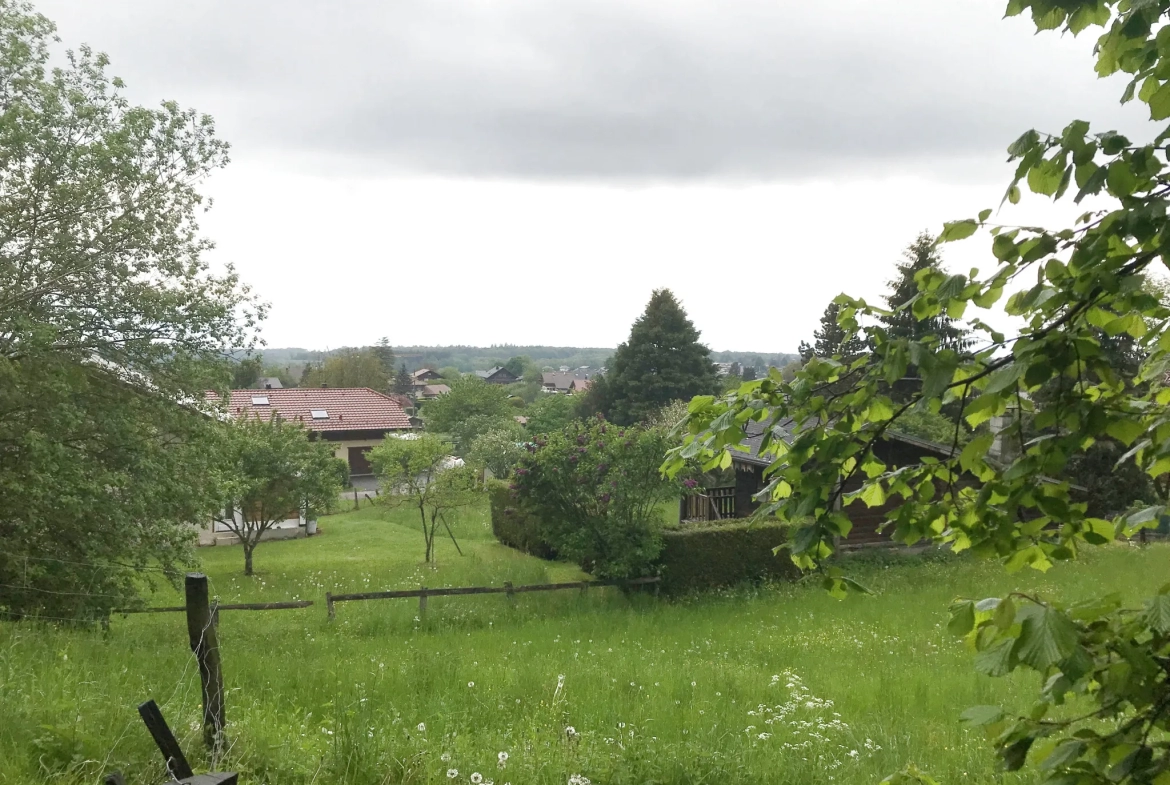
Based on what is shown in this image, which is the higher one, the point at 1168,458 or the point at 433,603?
Answer: the point at 1168,458

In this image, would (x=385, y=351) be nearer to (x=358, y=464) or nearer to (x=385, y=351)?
(x=385, y=351)

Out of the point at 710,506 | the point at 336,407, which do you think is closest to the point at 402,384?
the point at 336,407

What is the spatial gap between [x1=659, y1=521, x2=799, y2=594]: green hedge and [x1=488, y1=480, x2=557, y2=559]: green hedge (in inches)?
246

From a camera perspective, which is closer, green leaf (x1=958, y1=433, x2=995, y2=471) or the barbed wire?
green leaf (x1=958, y1=433, x2=995, y2=471)

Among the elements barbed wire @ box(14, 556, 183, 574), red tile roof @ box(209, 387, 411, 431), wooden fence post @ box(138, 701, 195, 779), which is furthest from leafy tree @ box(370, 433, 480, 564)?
red tile roof @ box(209, 387, 411, 431)

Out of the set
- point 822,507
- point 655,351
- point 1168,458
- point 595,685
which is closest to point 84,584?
point 595,685

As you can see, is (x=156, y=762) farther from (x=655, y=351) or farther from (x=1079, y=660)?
(x=655, y=351)

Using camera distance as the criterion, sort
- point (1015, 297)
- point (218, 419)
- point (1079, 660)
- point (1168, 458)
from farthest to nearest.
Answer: point (218, 419) < point (1015, 297) < point (1168, 458) < point (1079, 660)

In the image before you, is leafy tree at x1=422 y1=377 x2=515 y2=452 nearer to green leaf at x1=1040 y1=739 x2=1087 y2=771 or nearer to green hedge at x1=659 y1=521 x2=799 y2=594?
green hedge at x1=659 y1=521 x2=799 y2=594

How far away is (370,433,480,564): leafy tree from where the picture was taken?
25594 mm

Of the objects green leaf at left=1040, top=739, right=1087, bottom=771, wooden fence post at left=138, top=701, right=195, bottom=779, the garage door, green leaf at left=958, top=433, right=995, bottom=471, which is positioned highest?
green leaf at left=958, top=433, right=995, bottom=471

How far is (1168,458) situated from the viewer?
6.63 feet

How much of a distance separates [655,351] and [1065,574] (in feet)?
114

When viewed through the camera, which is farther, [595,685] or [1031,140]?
[595,685]
